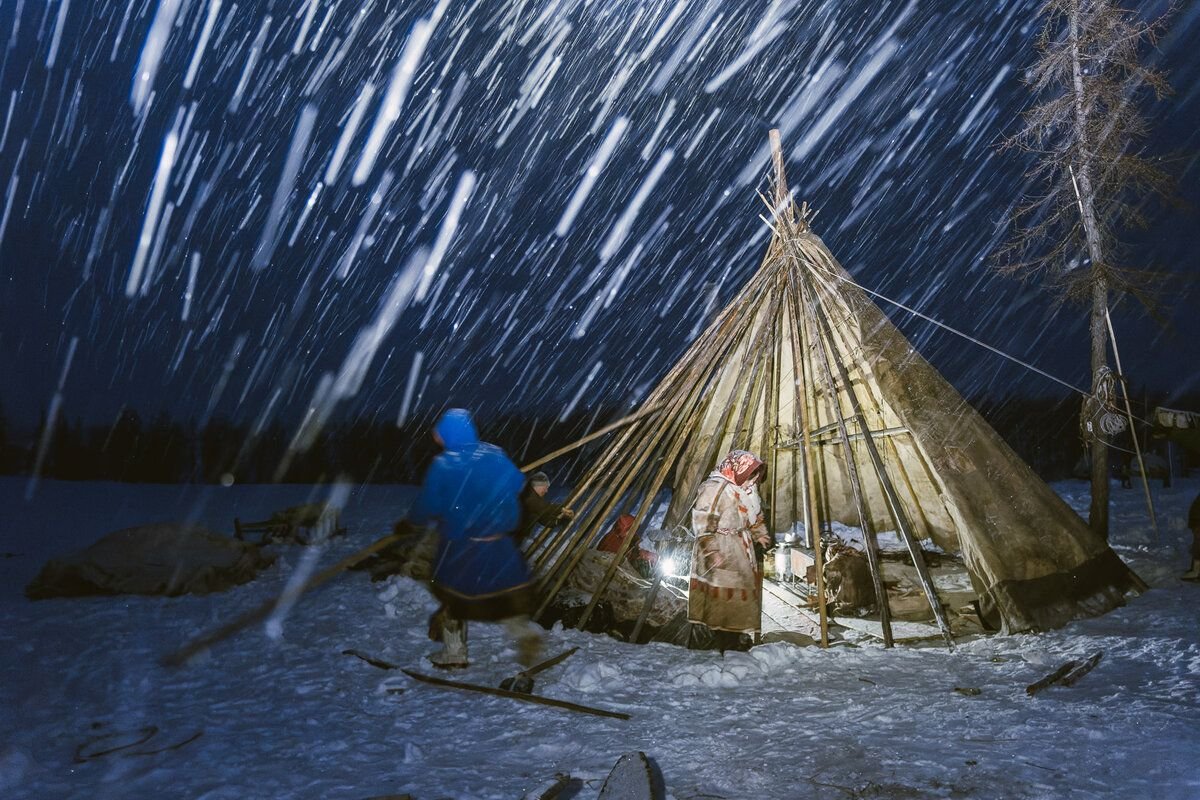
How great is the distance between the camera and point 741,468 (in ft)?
17.0

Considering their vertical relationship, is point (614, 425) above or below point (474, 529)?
above

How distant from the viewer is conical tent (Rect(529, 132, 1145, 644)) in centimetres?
501

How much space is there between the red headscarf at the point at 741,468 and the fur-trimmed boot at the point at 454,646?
90.2 inches

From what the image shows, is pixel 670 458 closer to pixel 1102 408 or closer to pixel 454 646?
pixel 454 646

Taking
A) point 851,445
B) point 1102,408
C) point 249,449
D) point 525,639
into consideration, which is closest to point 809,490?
point 851,445

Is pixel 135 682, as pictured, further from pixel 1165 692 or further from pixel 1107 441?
pixel 1107 441

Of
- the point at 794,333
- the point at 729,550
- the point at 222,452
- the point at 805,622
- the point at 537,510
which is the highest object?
the point at 794,333

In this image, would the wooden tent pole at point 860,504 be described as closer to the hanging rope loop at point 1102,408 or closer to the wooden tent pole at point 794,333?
the wooden tent pole at point 794,333

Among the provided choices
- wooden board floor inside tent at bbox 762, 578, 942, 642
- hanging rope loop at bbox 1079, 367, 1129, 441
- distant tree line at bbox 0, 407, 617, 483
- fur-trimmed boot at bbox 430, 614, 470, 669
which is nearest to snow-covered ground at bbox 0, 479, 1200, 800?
fur-trimmed boot at bbox 430, 614, 470, 669

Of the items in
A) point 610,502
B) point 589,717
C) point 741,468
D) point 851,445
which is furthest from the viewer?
point 851,445

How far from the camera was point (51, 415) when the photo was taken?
118 ft

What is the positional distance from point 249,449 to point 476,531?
32.7 meters

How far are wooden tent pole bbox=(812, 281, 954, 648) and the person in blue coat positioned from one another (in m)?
2.82

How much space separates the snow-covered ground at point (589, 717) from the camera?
272 centimetres
